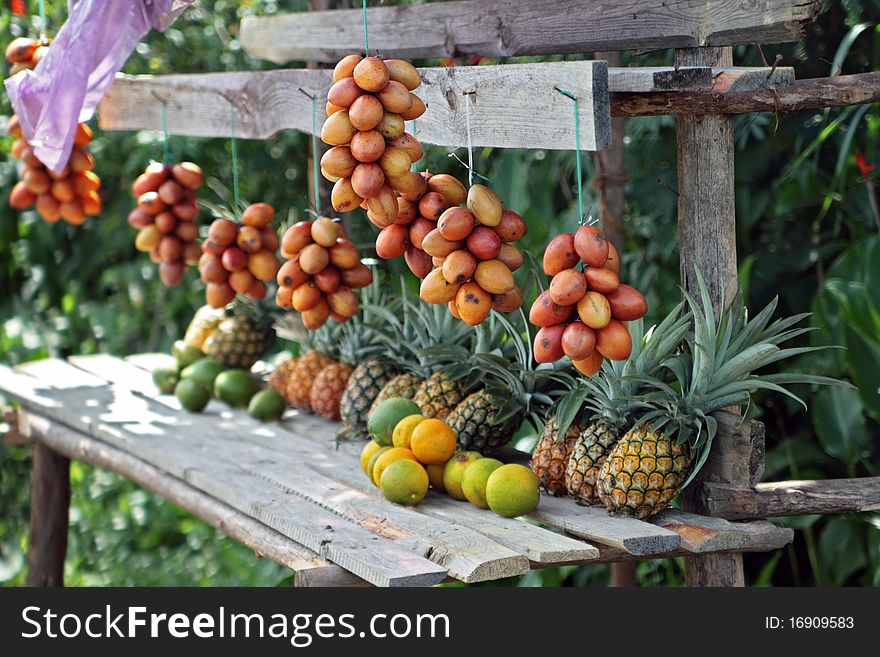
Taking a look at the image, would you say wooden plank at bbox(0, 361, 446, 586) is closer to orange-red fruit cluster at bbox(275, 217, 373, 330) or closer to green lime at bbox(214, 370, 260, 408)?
green lime at bbox(214, 370, 260, 408)

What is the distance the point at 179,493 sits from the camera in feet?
10.9

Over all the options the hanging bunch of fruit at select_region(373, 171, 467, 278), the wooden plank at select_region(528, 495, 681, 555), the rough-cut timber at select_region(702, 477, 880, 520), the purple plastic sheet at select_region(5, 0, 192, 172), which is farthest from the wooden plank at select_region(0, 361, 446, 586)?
the purple plastic sheet at select_region(5, 0, 192, 172)

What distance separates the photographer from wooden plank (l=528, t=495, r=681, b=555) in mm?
2543

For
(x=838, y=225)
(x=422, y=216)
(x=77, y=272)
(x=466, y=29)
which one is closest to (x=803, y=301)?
(x=838, y=225)

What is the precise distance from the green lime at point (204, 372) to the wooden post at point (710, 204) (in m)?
2.03

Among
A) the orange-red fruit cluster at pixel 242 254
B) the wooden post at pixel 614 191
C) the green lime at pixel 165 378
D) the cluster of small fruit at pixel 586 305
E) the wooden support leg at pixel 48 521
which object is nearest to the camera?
the cluster of small fruit at pixel 586 305

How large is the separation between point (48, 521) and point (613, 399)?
2.89 metres

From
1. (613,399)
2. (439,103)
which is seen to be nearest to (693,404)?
(613,399)

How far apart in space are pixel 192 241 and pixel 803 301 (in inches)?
95.9

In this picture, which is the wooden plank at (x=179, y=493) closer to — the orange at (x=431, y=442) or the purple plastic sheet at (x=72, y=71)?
the orange at (x=431, y=442)

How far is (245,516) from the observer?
3.01 metres

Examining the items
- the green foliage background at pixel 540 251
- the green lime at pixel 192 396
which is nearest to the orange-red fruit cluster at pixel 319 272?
the green lime at pixel 192 396

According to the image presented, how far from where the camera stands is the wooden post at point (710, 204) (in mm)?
2713

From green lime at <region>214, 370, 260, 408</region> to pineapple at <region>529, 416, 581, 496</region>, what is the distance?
4.84ft
